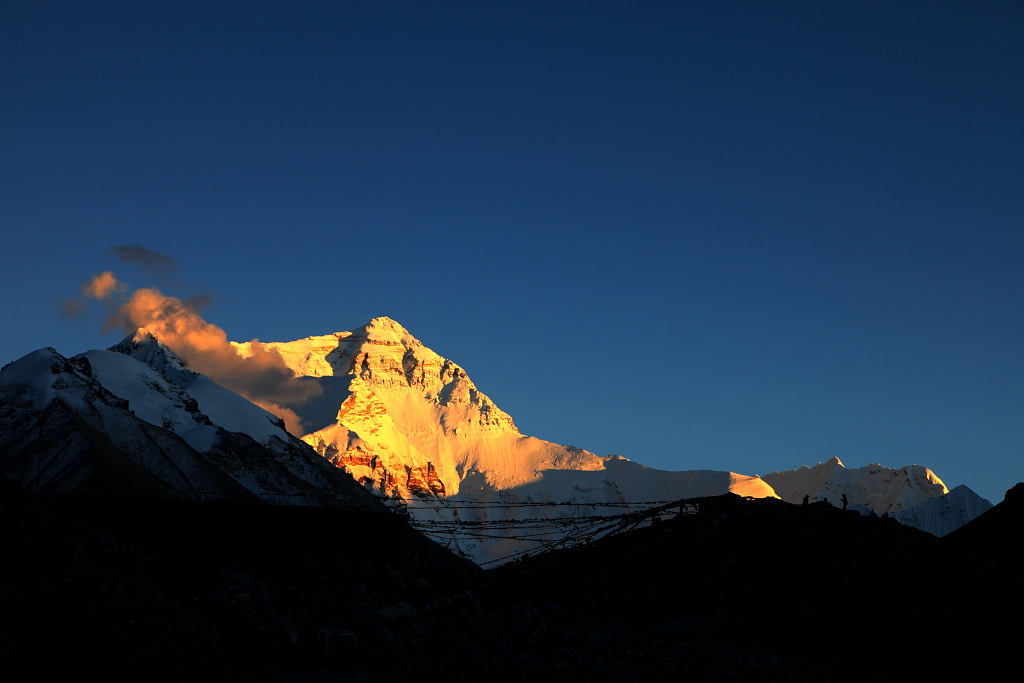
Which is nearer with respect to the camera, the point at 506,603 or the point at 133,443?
the point at 506,603

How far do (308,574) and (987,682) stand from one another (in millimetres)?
17180

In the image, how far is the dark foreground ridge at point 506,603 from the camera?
16734mm

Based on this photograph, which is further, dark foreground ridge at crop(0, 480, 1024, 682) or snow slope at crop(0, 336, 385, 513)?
snow slope at crop(0, 336, 385, 513)

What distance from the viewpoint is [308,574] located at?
26.8 metres

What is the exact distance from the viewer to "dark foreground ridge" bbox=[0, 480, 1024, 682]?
1673cm

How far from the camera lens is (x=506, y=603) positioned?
24.3 m

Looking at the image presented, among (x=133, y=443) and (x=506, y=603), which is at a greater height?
(x=133, y=443)

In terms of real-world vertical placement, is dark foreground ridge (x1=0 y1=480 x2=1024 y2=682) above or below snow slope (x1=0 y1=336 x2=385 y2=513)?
below

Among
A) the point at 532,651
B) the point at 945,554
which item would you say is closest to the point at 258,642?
the point at 532,651

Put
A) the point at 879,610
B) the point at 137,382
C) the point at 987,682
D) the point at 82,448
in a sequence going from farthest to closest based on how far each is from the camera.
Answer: the point at 137,382, the point at 82,448, the point at 879,610, the point at 987,682

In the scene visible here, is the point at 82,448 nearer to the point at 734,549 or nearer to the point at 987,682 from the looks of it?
the point at 734,549

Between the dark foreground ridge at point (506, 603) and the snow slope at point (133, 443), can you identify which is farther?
the snow slope at point (133, 443)

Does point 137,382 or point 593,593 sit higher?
point 137,382

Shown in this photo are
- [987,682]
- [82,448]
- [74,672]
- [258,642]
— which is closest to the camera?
[74,672]
